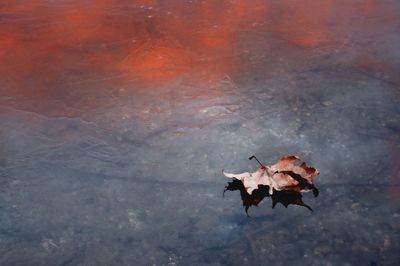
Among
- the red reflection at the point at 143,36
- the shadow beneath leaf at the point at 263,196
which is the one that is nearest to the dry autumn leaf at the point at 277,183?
the shadow beneath leaf at the point at 263,196

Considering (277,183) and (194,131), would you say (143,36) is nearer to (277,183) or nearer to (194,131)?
(194,131)

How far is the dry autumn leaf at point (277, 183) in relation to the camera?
2.45 m

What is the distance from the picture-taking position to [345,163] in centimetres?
263

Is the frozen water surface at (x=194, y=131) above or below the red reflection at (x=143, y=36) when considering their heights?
below

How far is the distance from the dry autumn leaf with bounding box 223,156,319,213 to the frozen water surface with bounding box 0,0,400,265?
0.06 m

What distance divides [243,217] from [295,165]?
1.82 feet

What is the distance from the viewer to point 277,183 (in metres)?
2.53

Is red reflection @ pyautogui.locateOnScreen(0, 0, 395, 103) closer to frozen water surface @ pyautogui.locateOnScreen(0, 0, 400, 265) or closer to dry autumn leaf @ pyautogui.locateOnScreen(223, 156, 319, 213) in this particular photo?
frozen water surface @ pyautogui.locateOnScreen(0, 0, 400, 265)

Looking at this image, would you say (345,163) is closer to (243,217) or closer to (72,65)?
(243,217)

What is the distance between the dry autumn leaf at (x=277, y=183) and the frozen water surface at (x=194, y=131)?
0.20 feet

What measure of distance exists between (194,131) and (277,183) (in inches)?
28.5

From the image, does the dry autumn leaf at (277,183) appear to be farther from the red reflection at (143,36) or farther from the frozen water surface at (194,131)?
the red reflection at (143,36)

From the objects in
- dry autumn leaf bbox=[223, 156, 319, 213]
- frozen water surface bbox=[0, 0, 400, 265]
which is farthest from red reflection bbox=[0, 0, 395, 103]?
dry autumn leaf bbox=[223, 156, 319, 213]

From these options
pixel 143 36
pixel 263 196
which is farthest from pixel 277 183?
pixel 143 36
